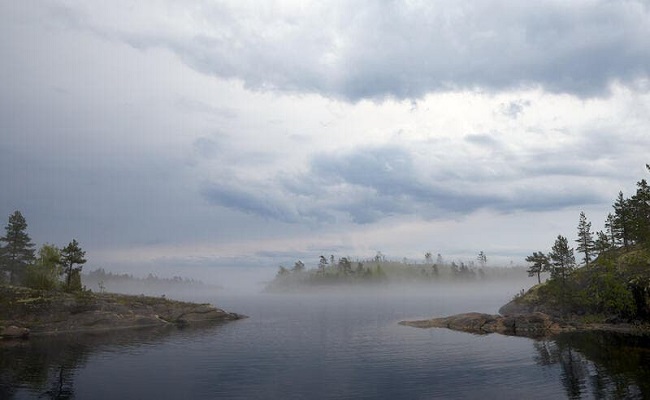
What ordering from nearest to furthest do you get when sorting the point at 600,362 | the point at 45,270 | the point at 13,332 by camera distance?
the point at 600,362
the point at 13,332
the point at 45,270

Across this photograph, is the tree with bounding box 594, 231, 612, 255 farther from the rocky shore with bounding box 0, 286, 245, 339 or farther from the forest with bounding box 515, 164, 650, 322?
the rocky shore with bounding box 0, 286, 245, 339

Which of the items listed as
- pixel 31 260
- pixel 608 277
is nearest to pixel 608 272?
Result: pixel 608 277

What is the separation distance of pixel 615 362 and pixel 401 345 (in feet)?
124

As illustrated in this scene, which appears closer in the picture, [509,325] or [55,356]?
[55,356]

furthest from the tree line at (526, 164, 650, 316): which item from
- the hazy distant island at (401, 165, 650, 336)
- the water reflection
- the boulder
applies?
the boulder

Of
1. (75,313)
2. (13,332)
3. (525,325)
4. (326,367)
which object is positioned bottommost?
(326,367)

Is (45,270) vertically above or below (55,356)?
above

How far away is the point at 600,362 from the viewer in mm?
63719

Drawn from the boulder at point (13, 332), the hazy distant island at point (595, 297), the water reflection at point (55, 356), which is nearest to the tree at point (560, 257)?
the hazy distant island at point (595, 297)

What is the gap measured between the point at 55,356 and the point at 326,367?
4882 cm

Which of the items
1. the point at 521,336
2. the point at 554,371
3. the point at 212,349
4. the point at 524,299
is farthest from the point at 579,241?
the point at 212,349

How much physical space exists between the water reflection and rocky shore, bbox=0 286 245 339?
7.20 m

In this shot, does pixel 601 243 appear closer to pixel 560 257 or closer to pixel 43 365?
pixel 560 257

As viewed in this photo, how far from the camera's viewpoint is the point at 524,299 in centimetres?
13925
